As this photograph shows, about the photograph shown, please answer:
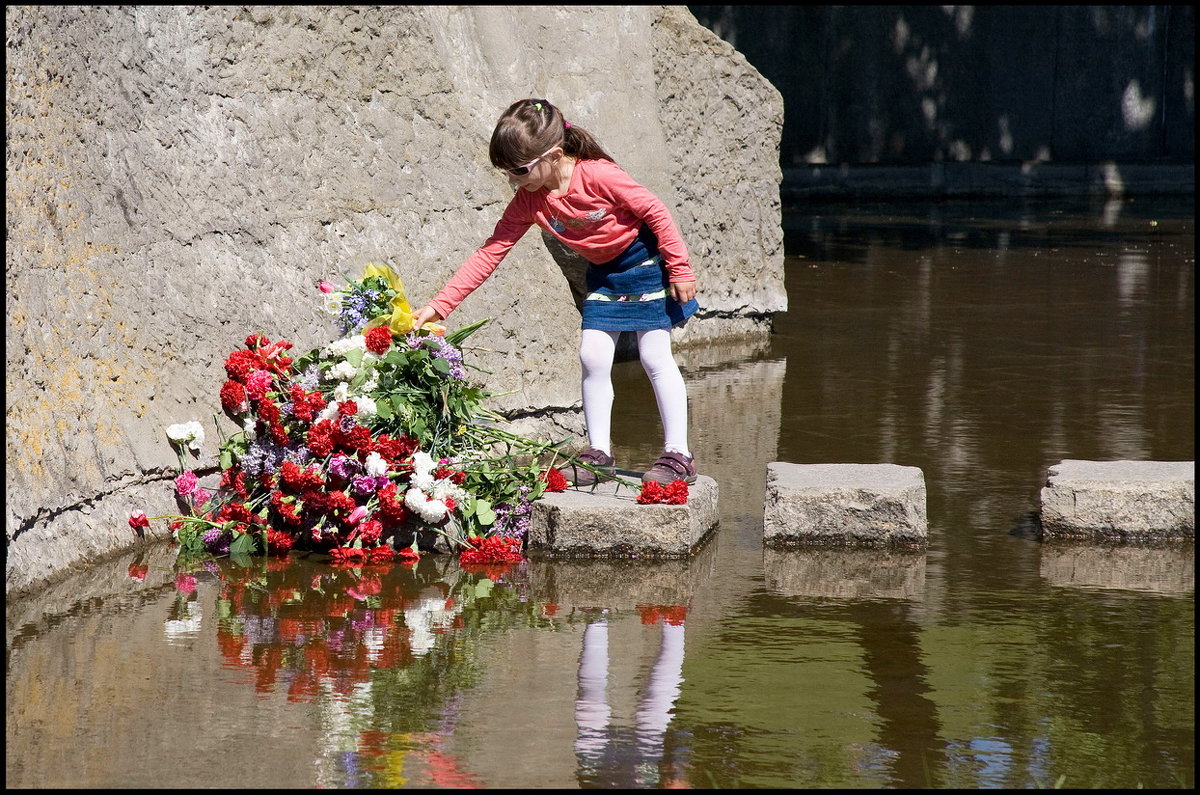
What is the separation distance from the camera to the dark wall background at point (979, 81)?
18156 mm

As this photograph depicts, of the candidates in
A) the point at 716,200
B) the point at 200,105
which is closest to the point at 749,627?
the point at 200,105

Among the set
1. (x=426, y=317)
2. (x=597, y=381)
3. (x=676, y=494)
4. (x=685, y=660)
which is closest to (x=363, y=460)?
(x=426, y=317)

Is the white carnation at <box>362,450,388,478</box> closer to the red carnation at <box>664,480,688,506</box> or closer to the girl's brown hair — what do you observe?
the red carnation at <box>664,480,688,506</box>

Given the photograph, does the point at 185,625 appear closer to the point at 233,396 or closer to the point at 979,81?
the point at 233,396

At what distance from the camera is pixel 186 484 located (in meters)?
4.77

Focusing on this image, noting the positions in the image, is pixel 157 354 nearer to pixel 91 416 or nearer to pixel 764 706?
pixel 91 416

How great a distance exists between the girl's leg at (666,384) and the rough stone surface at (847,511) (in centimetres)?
37

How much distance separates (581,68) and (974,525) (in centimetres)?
367

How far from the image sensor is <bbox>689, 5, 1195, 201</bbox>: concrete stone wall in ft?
59.7

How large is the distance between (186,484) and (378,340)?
0.75 meters

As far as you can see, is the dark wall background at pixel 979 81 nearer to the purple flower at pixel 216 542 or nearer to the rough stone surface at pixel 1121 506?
the rough stone surface at pixel 1121 506

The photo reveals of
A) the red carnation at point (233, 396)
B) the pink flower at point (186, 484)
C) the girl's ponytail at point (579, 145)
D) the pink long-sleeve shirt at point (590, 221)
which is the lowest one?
the pink flower at point (186, 484)


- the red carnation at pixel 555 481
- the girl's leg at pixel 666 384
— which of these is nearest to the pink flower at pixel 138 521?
the red carnation at pixel 555 481

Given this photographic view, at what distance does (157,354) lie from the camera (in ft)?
16.0
